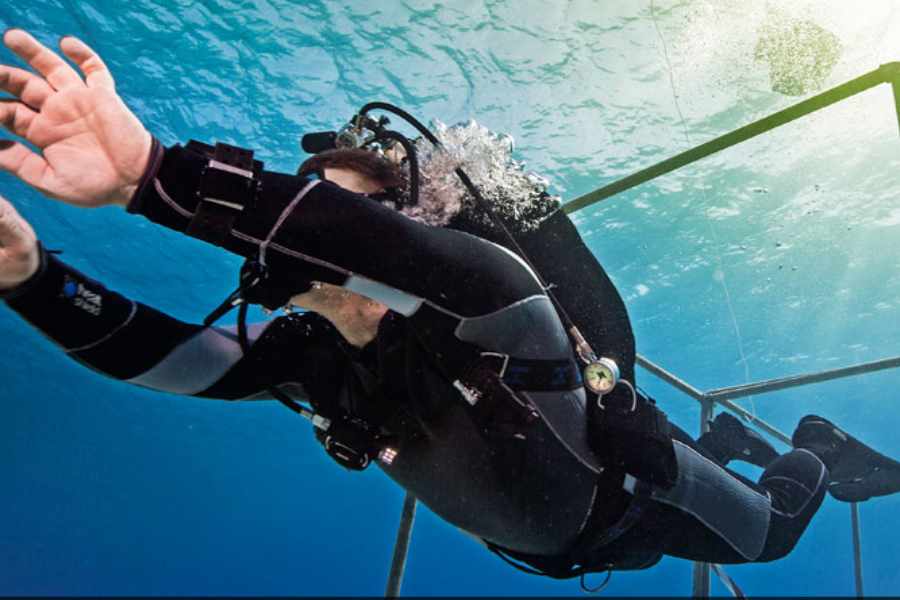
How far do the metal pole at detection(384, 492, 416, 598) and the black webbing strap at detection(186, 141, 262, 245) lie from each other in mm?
3138

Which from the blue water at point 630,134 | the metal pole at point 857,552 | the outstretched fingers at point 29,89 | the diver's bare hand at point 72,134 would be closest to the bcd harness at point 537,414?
the diver's bare hand at point 72,134

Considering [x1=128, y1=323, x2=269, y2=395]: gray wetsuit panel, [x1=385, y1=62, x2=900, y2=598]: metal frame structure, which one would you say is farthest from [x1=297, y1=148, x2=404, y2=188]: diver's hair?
[x1=385, y1=62, x2=900, y2=598]: metal frame structure

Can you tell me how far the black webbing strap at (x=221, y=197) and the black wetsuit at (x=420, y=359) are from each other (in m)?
0.02

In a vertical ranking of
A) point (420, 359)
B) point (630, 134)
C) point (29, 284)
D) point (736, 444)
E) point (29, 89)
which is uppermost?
point (630, 134)

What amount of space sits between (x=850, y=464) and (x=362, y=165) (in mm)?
4977

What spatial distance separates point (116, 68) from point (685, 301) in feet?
57.6

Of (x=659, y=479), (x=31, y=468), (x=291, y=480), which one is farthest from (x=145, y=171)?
(x=31, y=468)

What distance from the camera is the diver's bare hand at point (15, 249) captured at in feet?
5.59

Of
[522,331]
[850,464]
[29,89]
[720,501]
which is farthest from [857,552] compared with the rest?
[29,89]

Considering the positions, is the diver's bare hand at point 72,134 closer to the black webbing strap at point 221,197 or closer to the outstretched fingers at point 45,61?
the outstretched fingers at point 45,61

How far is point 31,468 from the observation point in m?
57.2

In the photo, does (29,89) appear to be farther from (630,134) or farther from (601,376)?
(630,134)

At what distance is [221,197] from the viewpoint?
140 centimetres

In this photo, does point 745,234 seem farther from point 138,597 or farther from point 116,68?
point 138,597
